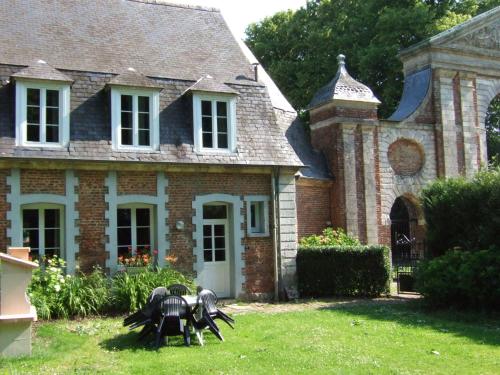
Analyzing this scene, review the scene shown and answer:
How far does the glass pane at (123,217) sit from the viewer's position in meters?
14.9

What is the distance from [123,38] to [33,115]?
4167 millimetres

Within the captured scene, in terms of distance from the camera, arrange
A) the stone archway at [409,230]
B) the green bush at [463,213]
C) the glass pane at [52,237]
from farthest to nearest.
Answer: the stone archway at [409,230] → the glass pane at [52,237] → the green bush at [463,213]

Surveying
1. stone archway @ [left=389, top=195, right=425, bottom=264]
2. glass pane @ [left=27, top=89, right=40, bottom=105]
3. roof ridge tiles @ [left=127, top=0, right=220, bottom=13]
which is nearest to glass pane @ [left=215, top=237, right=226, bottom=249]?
glass pane @ [left=27, top=89, right=40, bottom=105]

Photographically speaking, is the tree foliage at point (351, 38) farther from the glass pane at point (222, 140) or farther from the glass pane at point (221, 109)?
the glass pane at point (222, 140)

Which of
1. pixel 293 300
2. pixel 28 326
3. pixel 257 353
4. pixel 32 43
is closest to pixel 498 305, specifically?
pixel 293 300

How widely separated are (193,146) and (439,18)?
1789cm

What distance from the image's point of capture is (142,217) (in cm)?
1520

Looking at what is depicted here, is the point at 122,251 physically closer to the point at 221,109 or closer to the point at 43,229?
the point at 43,229

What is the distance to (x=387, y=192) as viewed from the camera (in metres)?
21.7

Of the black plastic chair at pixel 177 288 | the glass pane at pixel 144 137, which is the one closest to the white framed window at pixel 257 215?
the glass pane at pixel 144 137

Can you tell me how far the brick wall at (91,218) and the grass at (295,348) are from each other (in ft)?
6.26

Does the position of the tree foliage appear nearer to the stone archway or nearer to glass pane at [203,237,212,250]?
the stone archway

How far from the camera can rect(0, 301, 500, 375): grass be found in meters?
8.36

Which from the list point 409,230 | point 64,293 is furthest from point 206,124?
point 409,230
